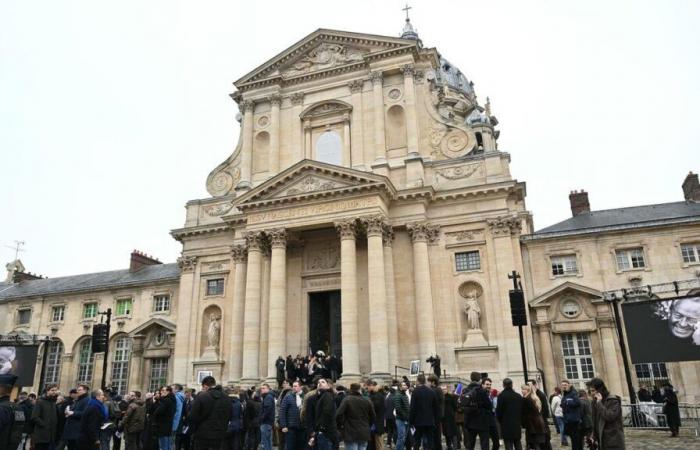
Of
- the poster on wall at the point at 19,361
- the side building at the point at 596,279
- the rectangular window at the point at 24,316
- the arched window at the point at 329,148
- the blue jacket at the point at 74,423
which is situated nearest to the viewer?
the blue jacket at the point at 74,423

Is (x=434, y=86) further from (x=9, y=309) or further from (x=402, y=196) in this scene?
(x=9, y=309)

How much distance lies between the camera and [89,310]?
37656 millimetres

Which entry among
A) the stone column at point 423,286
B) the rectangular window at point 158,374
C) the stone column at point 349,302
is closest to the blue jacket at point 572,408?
the stone column at point 349,302

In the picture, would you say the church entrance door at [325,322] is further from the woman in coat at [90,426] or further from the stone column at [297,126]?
the woman in coat at [90,426]

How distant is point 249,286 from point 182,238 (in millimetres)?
7209

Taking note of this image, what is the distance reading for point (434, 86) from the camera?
35000mm

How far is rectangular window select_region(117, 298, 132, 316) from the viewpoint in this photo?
120ft

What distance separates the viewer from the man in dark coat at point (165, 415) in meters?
11.5

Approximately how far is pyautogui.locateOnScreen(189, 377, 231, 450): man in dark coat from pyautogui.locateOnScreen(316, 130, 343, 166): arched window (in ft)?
75.9

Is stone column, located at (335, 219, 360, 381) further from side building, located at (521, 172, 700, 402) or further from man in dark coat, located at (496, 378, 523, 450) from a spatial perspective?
man in dark coat, located at (496, 378, 523, 450)

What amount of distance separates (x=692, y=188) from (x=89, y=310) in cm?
3886

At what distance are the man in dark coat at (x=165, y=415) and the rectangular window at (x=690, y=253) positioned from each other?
24826 mm

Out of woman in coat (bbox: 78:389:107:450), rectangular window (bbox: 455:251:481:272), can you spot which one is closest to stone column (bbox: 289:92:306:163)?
rectangular window (bbox: 455:251:481:272)

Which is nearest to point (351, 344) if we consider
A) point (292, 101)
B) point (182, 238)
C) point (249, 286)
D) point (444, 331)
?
point (444, 331)
